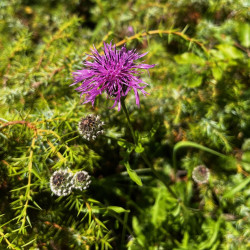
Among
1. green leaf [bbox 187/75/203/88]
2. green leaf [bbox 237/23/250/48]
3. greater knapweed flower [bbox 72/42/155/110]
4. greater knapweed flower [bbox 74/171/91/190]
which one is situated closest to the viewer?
greater knapweed flower [bbox 72/42/155/110]

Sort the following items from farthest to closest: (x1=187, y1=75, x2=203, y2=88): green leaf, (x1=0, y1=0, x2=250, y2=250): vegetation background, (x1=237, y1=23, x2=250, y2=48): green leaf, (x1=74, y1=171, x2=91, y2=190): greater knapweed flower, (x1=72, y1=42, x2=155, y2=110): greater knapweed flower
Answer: (x1=187, y1=75, x2=203, y2=88): green leaf < (x1=237, y1=23, x2=250, y2=48): green leaf < (x1=0, y1=0, x2=250, y2=250): vegetation background < (x1=74, y1=171, x2=91, y2=190): greater knapweed flower < (x1=72, y1=42, x2=155, y2=110): greater knapweed flower

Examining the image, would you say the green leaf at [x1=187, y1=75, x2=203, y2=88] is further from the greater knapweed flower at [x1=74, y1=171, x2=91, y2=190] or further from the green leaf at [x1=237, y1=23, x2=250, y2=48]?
the greater knapweed flower at [x1=74, y1=171, x2=91, y2=190]

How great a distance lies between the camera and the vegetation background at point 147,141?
1.48 meters

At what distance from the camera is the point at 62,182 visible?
126 centimetres

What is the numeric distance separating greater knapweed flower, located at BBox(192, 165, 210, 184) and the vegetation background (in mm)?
43

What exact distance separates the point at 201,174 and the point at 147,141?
17.7 inches

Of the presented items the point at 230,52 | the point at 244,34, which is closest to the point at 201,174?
the point at 230,52

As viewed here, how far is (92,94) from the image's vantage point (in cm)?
116

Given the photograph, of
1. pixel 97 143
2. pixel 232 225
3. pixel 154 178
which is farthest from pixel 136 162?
pixel 232 225

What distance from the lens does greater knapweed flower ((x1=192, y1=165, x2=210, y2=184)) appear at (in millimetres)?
1808

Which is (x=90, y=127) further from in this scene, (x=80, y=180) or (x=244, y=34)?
(x=244, y=34)

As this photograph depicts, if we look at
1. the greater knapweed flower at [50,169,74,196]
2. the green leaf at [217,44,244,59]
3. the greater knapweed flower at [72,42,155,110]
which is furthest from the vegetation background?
the greater knapweed flower at [72,42,155,110]

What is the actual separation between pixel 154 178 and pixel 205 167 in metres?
0.40

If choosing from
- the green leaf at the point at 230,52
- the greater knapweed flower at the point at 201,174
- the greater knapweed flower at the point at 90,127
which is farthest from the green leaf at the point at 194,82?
the greater knapweed flower at the point at 90,127
